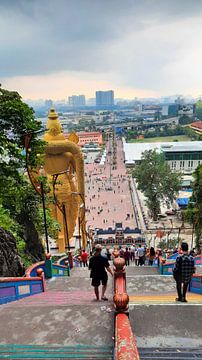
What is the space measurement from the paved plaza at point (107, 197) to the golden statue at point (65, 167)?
15.2 m

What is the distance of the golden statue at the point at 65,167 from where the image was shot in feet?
62.2

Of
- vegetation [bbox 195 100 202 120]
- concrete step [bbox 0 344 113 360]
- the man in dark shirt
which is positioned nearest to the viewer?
concrete step [bbox 0 344 113 360]

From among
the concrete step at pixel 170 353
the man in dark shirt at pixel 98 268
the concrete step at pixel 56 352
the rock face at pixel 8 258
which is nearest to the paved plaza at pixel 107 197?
the rock face at pixel 8 258

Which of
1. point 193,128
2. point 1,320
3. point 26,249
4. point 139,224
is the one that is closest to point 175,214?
point 139,224

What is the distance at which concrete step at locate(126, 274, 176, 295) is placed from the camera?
733cm

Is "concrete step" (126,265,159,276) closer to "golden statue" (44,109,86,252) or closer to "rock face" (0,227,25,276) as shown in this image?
"rock face" (0,227,25,276)

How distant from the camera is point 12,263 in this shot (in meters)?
7.94

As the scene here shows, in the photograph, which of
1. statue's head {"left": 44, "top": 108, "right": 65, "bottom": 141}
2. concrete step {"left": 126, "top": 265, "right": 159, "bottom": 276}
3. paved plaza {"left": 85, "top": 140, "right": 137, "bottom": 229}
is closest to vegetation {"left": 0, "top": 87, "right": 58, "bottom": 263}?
concrete step {"left": 126, "top": 265, "right": 159, "bottom": 276}

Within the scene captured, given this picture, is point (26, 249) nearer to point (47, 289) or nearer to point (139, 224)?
point (47, 289)

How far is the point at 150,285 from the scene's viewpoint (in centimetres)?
774

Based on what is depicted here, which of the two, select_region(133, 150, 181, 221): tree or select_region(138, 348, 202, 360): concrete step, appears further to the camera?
select_region(133, 150, 181, 221): tree

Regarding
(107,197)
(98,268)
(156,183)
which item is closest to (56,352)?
(98,268)

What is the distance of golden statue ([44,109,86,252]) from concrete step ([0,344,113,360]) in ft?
45.9

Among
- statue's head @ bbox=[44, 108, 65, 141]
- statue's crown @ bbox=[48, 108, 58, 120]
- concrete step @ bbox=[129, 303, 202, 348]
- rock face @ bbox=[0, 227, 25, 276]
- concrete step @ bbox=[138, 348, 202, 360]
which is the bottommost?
rock face @ bbox=[0, 227, 25, 276]
